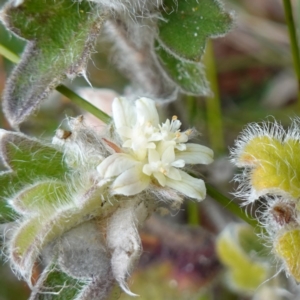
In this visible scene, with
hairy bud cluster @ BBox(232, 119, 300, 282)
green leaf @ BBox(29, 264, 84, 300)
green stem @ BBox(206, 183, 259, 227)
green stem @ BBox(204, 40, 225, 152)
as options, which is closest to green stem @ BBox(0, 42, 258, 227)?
green stem @ BBox(206, 183, 259, 227)

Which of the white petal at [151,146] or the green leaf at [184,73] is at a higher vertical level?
the white petal at [151,146]

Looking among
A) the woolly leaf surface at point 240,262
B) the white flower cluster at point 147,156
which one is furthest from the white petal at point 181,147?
the woolly leaf surface at point 240,262

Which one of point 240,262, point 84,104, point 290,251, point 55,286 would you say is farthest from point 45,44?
A: point 240,262

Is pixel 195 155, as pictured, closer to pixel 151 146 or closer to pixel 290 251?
pixel 151 146

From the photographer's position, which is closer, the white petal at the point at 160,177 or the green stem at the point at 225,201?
the white petal at the point at 160,177

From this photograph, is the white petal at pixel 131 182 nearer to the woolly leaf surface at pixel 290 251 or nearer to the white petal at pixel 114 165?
the white petal at pixel 114 165

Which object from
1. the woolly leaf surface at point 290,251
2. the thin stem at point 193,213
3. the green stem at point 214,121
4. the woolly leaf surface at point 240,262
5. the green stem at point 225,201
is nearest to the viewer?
the woolly leaf surface at point 290,251
